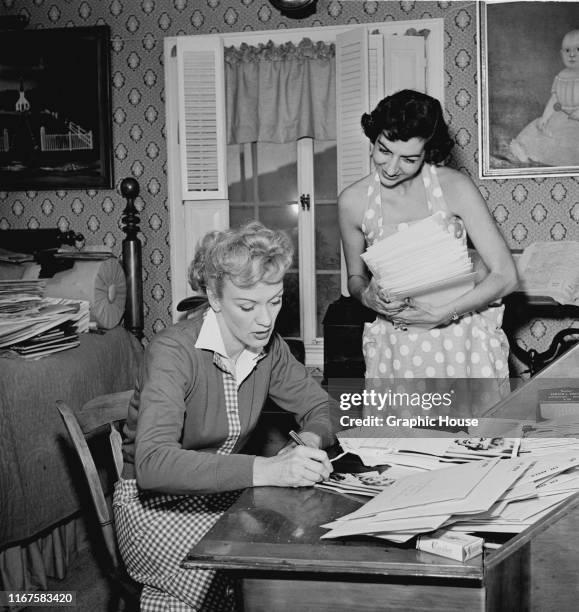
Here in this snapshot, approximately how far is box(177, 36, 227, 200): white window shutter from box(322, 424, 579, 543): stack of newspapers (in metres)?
3.30

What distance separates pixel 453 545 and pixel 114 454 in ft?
4.02

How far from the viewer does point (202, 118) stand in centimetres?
465

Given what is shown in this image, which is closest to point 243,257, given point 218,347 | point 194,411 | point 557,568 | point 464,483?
point 218,347

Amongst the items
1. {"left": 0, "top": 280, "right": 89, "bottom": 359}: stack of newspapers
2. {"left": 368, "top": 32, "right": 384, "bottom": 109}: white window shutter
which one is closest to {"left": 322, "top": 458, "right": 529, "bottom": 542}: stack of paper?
{"left": 0, "top": 280, "right": 89, "bottom": 359}: stack of newspapers

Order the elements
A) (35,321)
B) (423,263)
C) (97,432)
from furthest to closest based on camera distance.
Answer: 1. (35,321)
2. (423,263)
3. (97,432)

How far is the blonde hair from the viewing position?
1.74 meters

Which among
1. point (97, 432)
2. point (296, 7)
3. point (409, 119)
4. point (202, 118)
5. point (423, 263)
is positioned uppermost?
point (296, 7)

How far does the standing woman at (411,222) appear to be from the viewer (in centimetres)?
234

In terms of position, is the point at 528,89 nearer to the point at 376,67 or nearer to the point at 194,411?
the point at 376,67

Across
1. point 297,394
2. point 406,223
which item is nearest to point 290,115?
point 406,223

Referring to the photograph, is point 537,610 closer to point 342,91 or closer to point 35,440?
point 35,440

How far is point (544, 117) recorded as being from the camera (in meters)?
4.46

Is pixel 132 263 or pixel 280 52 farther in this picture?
pixel 280 52

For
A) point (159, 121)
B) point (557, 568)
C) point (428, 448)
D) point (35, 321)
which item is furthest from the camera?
point (159, 121)
